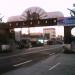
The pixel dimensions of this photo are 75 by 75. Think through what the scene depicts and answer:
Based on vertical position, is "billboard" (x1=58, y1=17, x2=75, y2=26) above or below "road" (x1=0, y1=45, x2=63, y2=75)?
above

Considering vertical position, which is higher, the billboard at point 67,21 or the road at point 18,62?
the billboard at point 67,21

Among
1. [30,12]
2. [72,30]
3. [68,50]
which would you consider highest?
[30,12]

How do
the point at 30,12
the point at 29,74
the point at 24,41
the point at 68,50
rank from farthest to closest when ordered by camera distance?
the point at 30,12
the point at 24,41
the point at 68,50
the point at 29,74

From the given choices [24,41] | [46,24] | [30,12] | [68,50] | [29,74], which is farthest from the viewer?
[30,12]

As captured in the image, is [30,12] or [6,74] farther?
[30,12]

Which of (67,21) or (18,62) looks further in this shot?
(67,21)

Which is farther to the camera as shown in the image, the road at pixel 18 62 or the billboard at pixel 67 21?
the billboard at pixel 67 21

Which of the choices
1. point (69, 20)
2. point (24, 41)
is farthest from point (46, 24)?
point (69, 20)

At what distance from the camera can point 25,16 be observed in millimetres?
88312

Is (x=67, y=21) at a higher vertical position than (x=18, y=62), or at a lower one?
higher

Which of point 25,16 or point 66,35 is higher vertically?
point 25,16

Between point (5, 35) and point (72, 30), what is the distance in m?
16.6

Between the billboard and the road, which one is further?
the billboard

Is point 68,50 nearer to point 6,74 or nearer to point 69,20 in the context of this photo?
point 69,20
